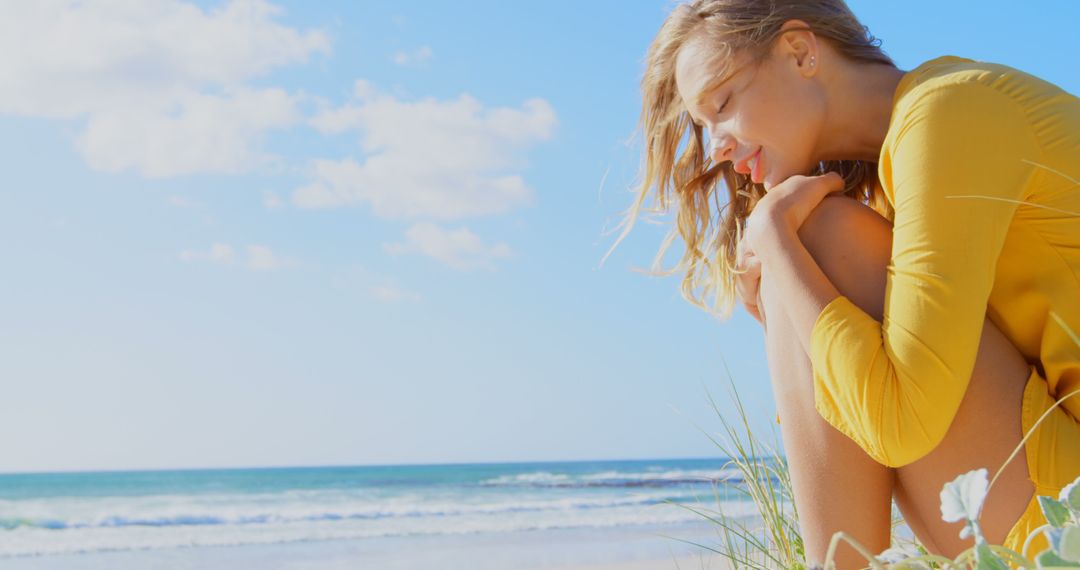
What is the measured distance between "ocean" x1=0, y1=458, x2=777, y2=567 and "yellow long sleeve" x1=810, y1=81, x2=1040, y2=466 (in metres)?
5.94

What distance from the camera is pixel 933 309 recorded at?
119 centimetres

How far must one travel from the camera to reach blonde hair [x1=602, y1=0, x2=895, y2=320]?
1596 millimetres

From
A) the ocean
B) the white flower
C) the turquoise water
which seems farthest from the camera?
the turquoise water

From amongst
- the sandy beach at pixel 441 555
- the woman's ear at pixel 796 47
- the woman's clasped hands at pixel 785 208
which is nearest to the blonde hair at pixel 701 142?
the woman's ear at pixel 796 47

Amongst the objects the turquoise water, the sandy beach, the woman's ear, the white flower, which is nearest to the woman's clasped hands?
the woman's ear

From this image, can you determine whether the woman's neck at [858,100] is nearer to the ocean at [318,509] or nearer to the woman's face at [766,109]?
the woman's face at [766,109]

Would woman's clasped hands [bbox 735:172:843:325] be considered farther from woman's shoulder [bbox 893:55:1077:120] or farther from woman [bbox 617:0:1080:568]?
woman's shoulder [bbox 893:55:1077:120]

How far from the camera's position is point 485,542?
33.8ft

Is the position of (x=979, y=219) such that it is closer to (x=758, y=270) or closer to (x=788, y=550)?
(x=758, y=270)

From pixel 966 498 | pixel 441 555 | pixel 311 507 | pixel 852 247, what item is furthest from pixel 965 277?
pixel 311 507

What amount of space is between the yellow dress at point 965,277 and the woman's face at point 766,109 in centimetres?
23

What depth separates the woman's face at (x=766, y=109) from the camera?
5.12 feet

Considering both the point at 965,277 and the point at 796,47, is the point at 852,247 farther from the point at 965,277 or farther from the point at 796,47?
the point at 796,47

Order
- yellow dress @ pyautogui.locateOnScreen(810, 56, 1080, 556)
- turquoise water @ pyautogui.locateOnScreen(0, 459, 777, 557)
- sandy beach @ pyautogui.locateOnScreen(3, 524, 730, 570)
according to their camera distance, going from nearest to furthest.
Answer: yellow dress @ pyautogui.locateOnScreen(810, 56, 1080, 556), sandy beach @ pyautogui.locateOnScreen(3, 524, 730, 570), turquoise water @ pyautogui.locateOnScreen(0, 459, 777, 557)
